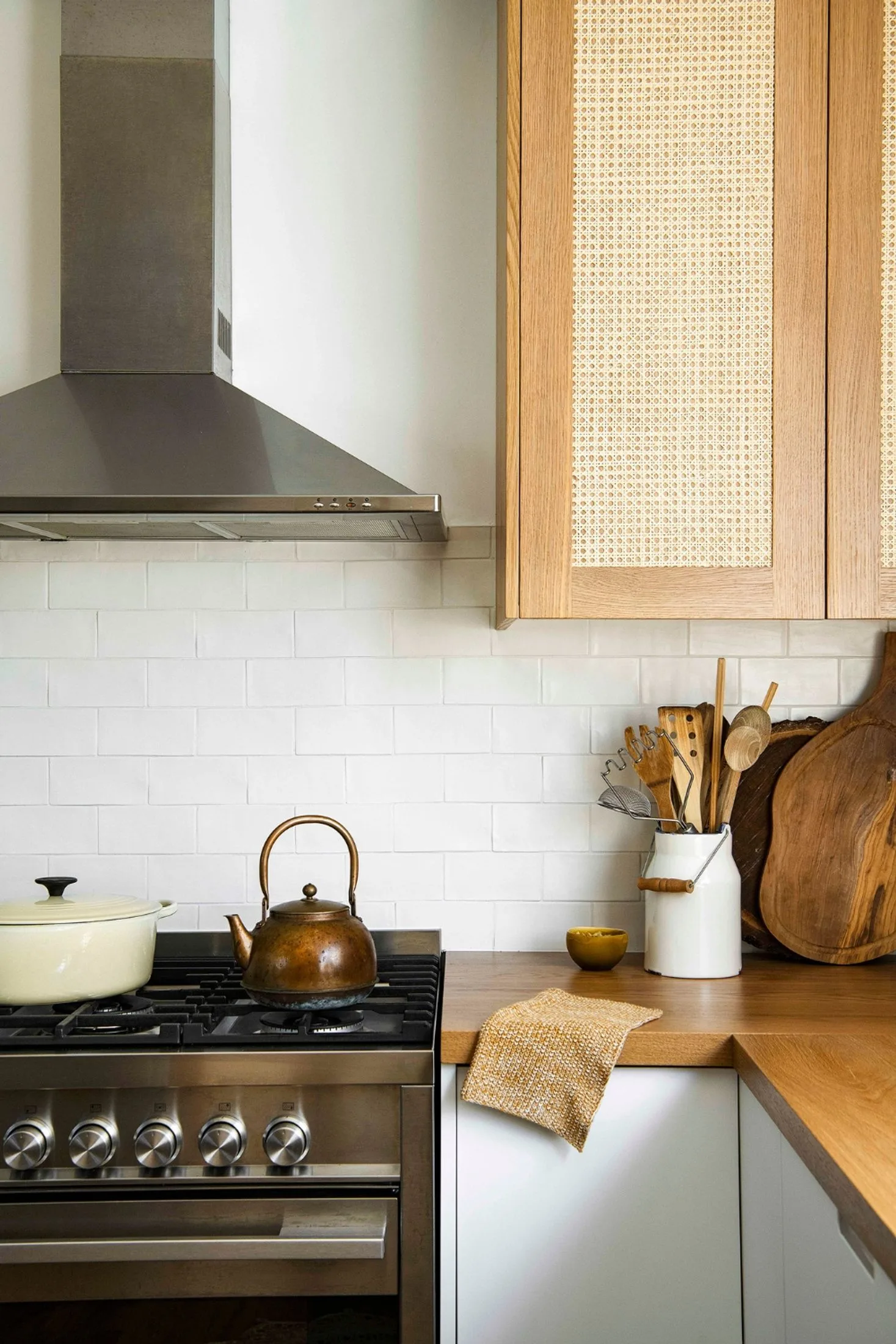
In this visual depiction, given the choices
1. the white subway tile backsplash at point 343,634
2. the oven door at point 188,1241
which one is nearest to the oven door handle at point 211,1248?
the oven door at point 188,1241

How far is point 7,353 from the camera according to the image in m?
2.37

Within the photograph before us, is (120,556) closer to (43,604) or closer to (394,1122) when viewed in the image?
(43,604)

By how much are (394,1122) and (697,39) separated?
178 centimetres

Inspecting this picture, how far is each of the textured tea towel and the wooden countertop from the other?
0.13 ft

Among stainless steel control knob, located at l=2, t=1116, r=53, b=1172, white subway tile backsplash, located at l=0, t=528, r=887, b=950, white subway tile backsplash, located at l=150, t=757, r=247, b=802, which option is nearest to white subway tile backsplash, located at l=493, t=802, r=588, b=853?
white subway tile backsplash, located at l=0, t=528, r=887, b=950

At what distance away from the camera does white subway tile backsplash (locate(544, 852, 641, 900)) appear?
2357mm

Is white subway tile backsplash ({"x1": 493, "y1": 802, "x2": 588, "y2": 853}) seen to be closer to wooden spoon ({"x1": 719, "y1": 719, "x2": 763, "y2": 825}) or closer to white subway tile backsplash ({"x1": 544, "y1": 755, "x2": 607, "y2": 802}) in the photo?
white subway tile backsplash ({"x1": 544, "y1": 755, "x2": 607, "y2": 802})

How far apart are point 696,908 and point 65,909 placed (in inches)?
42.4

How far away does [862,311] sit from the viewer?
1928 millimetres

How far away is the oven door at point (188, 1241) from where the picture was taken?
1.60 meters

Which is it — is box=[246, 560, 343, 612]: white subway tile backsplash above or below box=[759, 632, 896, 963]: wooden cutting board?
above

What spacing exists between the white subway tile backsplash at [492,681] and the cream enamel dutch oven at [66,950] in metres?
0.78

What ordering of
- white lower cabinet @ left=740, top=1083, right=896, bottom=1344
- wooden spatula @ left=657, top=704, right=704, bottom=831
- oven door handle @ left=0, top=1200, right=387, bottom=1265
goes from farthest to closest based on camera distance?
1. wooden spatula @ left=657, top=704, right=704, bottom=831
2. oven door handle @ left=0, top=1200, right=387, bottom=1265
3. white lower cabinet @ left=740, top=1083, right=896, bottom=1344

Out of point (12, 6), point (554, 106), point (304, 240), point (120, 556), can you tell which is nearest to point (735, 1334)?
point (120, 556)
